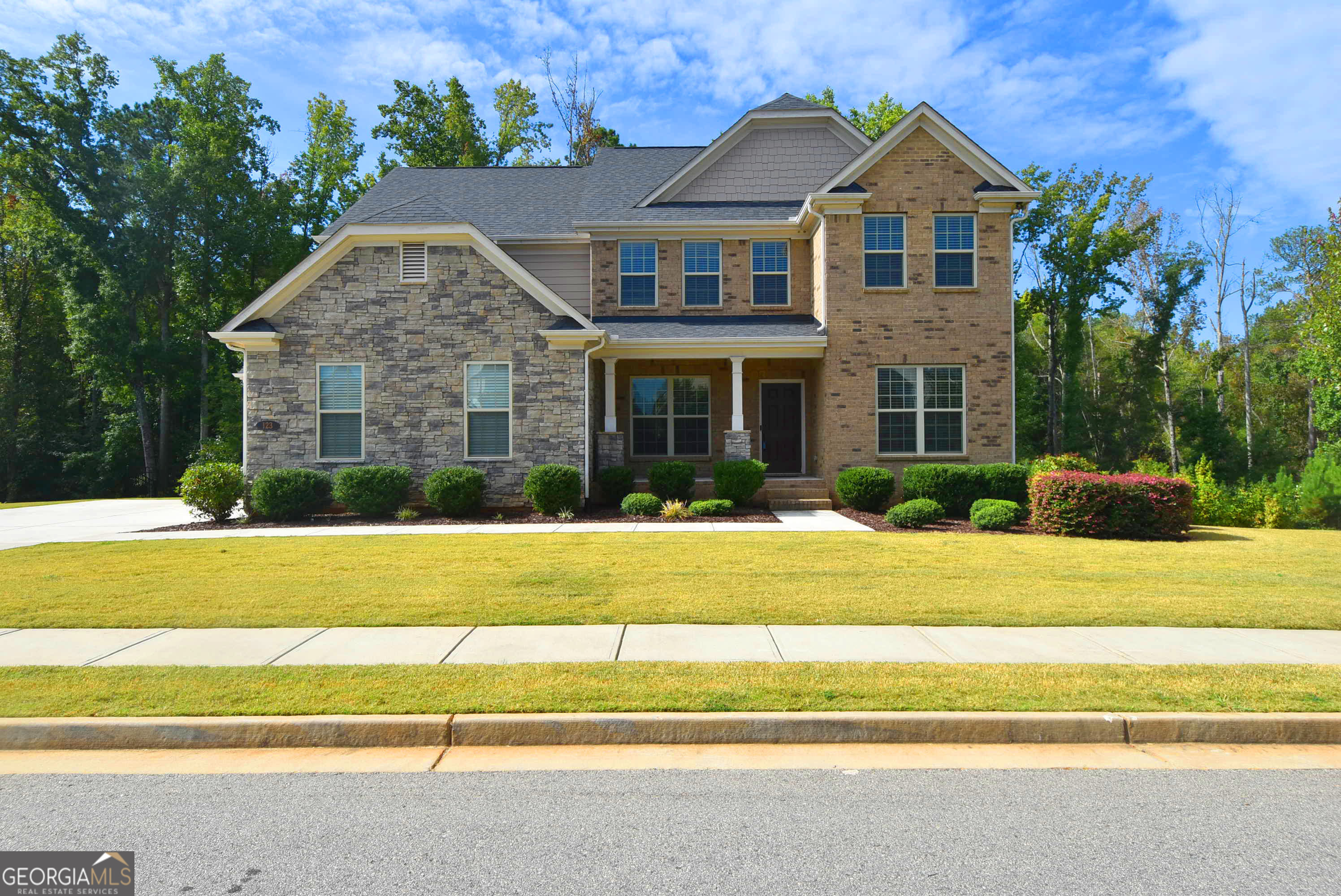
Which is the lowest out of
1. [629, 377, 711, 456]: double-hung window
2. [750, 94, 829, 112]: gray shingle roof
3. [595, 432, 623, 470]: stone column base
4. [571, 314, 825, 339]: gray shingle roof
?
[595, 432, 623, 470]: stone column base

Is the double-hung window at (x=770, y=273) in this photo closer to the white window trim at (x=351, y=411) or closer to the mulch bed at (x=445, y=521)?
the mulch bed at (x=445, y=521)

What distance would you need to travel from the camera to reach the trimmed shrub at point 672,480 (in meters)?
16.6

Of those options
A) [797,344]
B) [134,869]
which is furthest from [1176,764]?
[797,344]

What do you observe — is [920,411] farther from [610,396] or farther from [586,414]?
[586,414]

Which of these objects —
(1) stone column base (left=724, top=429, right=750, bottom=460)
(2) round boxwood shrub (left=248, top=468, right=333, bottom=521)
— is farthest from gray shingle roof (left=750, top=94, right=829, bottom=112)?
(2) round boxwood shrub (left=248, top=468, right=333, bottom=521)

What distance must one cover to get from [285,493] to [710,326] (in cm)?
996

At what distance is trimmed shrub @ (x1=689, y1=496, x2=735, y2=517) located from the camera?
15.4m

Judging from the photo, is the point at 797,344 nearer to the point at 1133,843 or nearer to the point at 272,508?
the point at 272,508

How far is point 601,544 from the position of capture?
1166cm

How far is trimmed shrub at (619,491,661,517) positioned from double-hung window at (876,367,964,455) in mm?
5612

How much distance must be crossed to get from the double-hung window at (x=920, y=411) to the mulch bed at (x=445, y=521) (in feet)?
12.8

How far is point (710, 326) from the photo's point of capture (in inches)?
723

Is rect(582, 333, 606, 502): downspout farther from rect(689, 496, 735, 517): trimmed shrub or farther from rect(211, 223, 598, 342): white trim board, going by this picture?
rect(689, 496, 735, 517): trimmed shrub

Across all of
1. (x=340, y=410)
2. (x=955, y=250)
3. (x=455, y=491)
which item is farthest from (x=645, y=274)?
(x=340, y=410)
